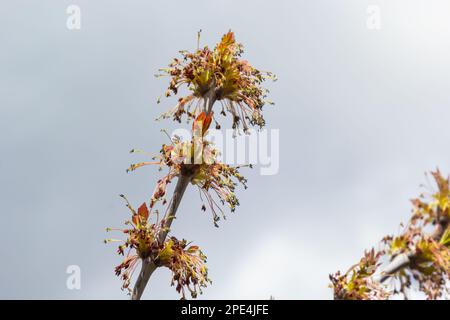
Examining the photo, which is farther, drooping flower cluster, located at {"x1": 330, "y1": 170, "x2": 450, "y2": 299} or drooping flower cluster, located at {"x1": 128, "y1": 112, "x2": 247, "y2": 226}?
drooping flower cluster, located at {"x1": 128, "y1": 112, "x2": 247, "y2": 226}

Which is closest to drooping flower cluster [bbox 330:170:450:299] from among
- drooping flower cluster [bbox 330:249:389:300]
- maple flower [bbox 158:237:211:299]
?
drooping flower cluster [bbox 330:249:389:300]

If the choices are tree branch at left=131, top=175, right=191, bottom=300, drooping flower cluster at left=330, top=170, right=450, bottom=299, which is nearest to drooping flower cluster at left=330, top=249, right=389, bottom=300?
drooping flower cluster at left=330, top=170, right=450, bottom=299

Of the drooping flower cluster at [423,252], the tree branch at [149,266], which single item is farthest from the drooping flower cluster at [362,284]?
the tree branch at [149,266]

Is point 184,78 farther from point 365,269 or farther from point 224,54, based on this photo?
point 365,269

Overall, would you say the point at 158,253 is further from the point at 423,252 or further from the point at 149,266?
the point at 423,252

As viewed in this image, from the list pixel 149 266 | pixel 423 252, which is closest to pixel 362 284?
pixel 423 252

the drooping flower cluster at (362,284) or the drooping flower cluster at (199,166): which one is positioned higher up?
the drooping flower cluster at (199,166)

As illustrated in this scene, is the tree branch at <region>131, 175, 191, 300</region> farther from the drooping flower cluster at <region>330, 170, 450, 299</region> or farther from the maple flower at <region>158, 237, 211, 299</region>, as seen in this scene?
the drooping flower cluster at <region>330, 170, 450, 299</region>

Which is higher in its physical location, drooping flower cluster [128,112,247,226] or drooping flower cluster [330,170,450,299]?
drooping flower cluster [128,112,247,226]

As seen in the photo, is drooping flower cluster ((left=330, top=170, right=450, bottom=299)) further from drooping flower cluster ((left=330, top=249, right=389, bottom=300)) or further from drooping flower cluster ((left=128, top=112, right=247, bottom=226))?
drooping flower cluster ((left=128, top=112, right=247, bottom=226))

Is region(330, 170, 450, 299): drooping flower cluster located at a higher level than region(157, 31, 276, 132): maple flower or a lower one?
lower

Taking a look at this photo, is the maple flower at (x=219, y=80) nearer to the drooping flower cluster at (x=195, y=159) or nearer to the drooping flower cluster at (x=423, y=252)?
the drooping flower cluster at (x=195, y=159)
